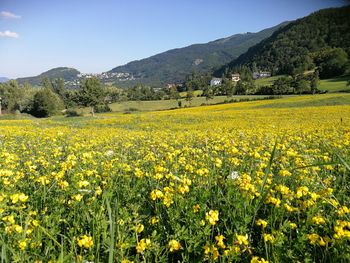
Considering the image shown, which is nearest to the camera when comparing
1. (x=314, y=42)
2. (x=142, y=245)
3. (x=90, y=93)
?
(x=142, y=245)

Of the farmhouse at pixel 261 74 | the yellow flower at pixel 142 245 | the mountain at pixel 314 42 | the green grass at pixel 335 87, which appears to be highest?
the mountain at pixel 314 42

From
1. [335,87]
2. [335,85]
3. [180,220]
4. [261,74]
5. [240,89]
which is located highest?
[180,220]

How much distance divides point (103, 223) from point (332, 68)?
414 ft

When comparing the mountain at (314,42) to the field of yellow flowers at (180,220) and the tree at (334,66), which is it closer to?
the tree at (334,66)

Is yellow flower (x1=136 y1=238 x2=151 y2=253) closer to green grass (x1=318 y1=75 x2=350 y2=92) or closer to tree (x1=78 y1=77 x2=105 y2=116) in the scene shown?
tree (x1=78 y1=77 x2=105 y2=116)

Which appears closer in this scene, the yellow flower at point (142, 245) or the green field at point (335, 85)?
the yellow flower at point (142, 245)

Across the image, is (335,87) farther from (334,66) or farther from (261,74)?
(261,74)

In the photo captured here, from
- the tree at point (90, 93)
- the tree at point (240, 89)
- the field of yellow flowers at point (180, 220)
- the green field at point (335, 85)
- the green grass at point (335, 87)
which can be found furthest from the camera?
the tree at point (240, 89)

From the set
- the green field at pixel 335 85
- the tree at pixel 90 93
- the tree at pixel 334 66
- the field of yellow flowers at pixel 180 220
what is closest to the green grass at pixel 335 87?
the green field at pixel 335 85

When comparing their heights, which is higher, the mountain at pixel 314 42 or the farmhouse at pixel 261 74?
the mountain at pixel 314 42

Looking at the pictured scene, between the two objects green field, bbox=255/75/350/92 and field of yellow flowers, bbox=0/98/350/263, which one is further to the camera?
green field, bbox=255/75/350/92

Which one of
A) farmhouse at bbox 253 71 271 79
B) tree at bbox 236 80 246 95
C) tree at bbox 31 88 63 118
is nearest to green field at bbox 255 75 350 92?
tree at bbox 236 80 246 95

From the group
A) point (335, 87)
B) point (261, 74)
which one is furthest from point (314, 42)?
point (335, 87)

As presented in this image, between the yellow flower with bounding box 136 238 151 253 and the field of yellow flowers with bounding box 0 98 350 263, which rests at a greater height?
the yellow flower with bounding box 136 238 151 253
